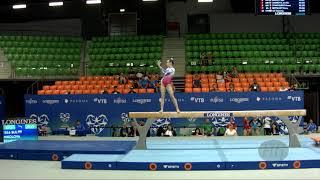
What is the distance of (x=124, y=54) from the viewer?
87.8ft

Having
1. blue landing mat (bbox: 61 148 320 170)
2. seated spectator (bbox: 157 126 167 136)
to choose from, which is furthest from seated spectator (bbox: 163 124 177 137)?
blue landing mat (bbox: 61 148 320 170)

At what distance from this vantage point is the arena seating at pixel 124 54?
2594cm

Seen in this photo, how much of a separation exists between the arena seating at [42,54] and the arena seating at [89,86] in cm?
190

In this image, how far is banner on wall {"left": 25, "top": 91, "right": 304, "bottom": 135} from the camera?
2169cm

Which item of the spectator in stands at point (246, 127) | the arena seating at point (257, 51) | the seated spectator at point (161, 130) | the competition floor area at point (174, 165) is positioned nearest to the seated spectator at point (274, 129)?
the spectator in stands at point (246, 127)

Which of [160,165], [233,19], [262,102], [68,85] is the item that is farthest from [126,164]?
[233,19]

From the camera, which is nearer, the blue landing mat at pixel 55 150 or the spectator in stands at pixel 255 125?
the blue landing mat at pixel 55 150

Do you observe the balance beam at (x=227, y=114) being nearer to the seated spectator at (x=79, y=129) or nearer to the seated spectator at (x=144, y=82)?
the seated spectator at (x=79, y=129)

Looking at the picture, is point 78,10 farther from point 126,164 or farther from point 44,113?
point 126,164

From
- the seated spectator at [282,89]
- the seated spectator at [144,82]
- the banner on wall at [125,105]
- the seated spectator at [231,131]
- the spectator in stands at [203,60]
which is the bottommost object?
the seated spectator at [231,131]

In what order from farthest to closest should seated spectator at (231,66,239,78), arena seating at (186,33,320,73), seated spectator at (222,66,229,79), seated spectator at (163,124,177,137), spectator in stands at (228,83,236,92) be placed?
arena seating at (186,33,320,73) → seated spectator at (231,66,239,78) → seated spectator at (222,66,229,79) → spectator in stands at (228,83,236,92) → seated spectator at (163,124,177,137)

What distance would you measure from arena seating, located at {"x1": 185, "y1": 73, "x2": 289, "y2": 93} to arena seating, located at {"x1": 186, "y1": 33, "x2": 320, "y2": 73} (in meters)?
1.17

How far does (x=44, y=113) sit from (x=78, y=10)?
394 inches

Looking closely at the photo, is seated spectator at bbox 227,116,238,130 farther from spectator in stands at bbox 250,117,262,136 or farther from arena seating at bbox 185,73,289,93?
arena seating at bbox 185,73,289,93
